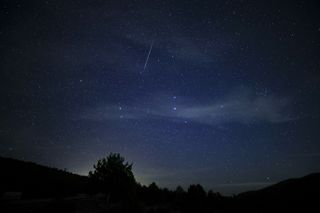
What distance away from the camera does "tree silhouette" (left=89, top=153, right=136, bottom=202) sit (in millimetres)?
31859

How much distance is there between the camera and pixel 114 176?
3338 cm

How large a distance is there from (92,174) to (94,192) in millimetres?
6260

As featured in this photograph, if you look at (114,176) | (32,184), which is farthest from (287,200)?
(32,184)

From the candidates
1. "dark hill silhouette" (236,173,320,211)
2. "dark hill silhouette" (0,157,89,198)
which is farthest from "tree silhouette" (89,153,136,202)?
"dark hill silhouette" (236,173,320,211)

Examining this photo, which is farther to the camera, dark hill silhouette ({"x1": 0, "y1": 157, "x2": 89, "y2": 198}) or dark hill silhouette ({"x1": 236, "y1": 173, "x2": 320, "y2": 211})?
dark hill silhouette ({"x1": 236, "y1": 173, "x2": 320, "y2": 211})

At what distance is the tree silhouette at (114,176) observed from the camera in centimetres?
3186

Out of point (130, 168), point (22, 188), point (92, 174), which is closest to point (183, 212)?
point (130, 168)

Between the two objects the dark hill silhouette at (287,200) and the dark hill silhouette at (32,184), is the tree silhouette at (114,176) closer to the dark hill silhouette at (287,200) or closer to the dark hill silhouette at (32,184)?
the dark hill silhouette at (32,184)

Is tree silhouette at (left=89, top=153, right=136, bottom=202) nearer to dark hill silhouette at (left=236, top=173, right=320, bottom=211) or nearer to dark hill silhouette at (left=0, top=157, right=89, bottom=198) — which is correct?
dark hill silhouette at (left=0, top=157, right=89, bottom=198)

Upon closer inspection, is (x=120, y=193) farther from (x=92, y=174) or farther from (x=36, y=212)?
(x=36, y=212)

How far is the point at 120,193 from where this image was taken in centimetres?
3231

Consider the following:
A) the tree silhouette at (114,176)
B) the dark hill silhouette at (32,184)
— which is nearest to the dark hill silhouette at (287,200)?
the tree silhouette at (114,176)

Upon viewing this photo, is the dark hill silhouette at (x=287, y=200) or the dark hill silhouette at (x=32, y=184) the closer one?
the dark hill silhouette at (x=32, y=184)

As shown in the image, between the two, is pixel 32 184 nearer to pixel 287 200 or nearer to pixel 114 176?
pixel 114 176
